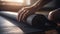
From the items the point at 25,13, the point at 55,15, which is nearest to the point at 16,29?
the point at 25,13

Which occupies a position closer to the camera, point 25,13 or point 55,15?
point 55,15

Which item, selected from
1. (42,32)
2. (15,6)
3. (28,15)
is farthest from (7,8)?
(42,32)

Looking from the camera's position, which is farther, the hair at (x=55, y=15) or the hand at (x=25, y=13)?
the hand at (x=25, y=13)

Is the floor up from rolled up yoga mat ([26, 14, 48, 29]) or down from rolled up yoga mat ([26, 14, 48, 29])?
down

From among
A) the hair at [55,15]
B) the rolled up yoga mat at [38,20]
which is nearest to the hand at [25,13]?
the rolled up yoga mat at [38,20]

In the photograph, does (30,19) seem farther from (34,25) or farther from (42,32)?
(42,32)

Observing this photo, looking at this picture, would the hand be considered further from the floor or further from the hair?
the hair

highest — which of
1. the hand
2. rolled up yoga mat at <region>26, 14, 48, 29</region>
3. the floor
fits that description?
the hand

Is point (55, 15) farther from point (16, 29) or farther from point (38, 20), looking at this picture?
point (16, 29)

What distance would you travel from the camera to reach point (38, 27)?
1.17m

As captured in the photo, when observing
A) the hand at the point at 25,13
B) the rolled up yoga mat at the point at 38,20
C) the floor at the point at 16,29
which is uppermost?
the hand at the point at 25,13

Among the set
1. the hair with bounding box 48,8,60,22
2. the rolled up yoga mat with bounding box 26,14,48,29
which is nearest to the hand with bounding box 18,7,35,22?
the rolled up yoga mat with bounding box 26,14,48,29

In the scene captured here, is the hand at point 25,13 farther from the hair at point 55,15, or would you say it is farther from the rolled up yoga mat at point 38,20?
the hair at point 55,15

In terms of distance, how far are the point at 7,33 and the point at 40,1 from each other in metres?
0.38
